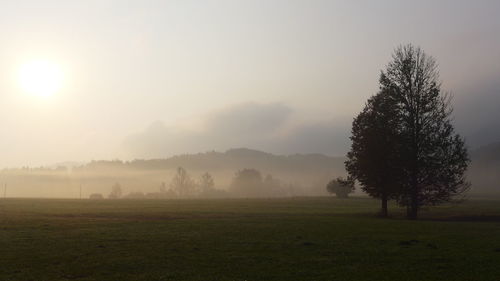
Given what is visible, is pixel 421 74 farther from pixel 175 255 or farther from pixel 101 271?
pixel 101 271

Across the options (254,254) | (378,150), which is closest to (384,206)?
(378,150)

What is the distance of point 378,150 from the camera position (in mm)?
68125

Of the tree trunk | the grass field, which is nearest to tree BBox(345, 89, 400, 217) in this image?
the tree trunk

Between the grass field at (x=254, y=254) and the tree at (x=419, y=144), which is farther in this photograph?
the tree at (x=419, y=144)

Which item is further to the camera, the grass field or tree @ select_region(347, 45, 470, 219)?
tree @ select_region(347, 45, 470, 219)

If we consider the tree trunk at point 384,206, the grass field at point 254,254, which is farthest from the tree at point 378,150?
the grass field at point 254,254

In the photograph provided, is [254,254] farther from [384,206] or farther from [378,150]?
[384,206]

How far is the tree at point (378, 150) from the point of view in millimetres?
66875

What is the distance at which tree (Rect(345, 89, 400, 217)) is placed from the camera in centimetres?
6688

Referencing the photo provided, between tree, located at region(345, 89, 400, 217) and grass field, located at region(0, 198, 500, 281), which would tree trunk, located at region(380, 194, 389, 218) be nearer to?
tree, located at region(345, 89, 400, 217)

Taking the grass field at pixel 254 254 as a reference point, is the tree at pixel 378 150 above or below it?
above

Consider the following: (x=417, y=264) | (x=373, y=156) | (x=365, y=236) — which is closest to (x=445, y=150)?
(x=373, y=156)

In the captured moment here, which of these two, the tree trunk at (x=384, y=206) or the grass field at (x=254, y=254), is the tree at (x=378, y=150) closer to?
the tree trunk at (x=384, y=206)

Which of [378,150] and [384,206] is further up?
[378,150]
